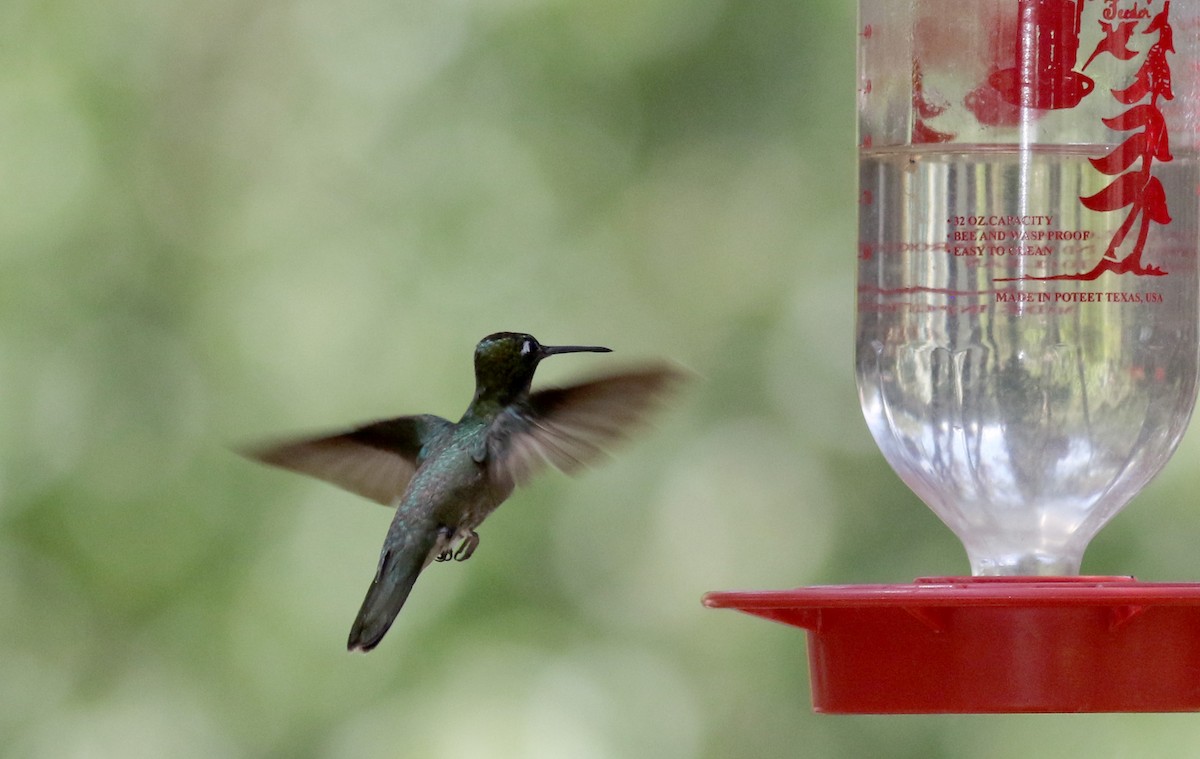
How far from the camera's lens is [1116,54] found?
254 cm

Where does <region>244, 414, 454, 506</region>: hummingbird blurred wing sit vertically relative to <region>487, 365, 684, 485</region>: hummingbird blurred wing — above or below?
below

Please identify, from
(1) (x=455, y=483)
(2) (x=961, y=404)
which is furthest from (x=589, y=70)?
(2) (x=961, y=404)

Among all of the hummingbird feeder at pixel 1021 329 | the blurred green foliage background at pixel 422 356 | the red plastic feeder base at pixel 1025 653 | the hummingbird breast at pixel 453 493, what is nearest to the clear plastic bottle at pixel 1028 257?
the hummingbird feeder at pixel 1021 329

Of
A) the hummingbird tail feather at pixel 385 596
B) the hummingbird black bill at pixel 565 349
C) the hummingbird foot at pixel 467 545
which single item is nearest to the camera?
the hummingbird black bill at pixel 565 349

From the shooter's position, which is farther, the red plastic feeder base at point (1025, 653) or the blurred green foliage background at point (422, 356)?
the blurred green foliage background at point (422, 356)

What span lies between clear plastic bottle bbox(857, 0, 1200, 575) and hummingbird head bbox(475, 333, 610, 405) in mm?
598

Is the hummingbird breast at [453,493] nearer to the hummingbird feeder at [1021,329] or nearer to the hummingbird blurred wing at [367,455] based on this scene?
the hummingbird blurred wing at [367,455]

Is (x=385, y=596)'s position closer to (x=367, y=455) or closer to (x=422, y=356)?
(x=367, y=455)

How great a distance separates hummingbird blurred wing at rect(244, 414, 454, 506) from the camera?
3.17 m

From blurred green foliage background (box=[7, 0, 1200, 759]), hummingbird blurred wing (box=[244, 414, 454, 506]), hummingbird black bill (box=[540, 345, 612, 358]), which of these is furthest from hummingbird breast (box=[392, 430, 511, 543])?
blurred green foliage background (box=[7, 0, 1200, 759])

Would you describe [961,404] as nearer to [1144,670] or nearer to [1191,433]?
[1144,670]

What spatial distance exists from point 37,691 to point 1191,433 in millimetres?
3790

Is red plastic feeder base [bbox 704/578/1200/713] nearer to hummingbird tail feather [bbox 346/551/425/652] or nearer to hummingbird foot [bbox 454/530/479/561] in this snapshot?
hummingbird tail feather [bbox 346/551/425/652]

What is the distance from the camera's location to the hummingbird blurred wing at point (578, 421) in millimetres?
2875
